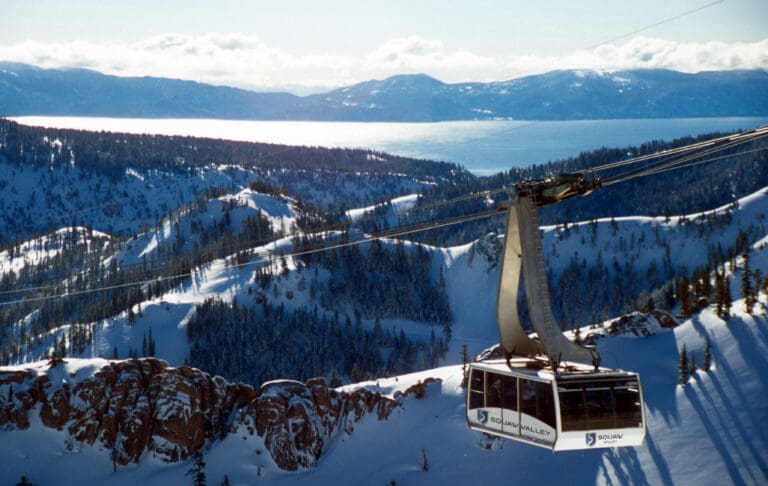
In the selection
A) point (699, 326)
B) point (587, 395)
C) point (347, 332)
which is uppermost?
point (587, 395)

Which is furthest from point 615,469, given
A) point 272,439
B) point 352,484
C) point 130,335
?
point 130,335

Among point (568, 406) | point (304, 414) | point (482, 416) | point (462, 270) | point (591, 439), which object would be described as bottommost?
point (462, 270)

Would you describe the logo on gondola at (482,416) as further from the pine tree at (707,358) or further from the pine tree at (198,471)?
the pine tree at (707,358)

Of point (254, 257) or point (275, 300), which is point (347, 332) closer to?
point (275, 300)

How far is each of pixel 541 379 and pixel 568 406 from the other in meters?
1.22

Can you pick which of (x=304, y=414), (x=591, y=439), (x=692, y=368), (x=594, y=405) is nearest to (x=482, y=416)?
(x=591, y=439)

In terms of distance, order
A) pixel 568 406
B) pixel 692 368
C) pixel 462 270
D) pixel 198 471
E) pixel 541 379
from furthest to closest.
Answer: pixel 462 270 < pixel 692 368 < pixel 198 471 < pixel 541 379 < pixel 568 406

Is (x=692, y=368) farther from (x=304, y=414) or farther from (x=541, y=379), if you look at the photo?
(x=541, y=379)

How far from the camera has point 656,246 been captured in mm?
146250

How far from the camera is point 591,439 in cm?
2278

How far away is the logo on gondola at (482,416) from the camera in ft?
→ 80.0

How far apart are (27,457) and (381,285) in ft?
283

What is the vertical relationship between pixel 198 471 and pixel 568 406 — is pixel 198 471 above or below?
below

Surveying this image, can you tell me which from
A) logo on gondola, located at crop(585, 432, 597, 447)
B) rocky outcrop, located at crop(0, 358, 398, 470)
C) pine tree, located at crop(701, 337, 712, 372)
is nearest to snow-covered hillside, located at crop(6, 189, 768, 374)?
pine tree, located at crop(701, 337, 712, 372)
